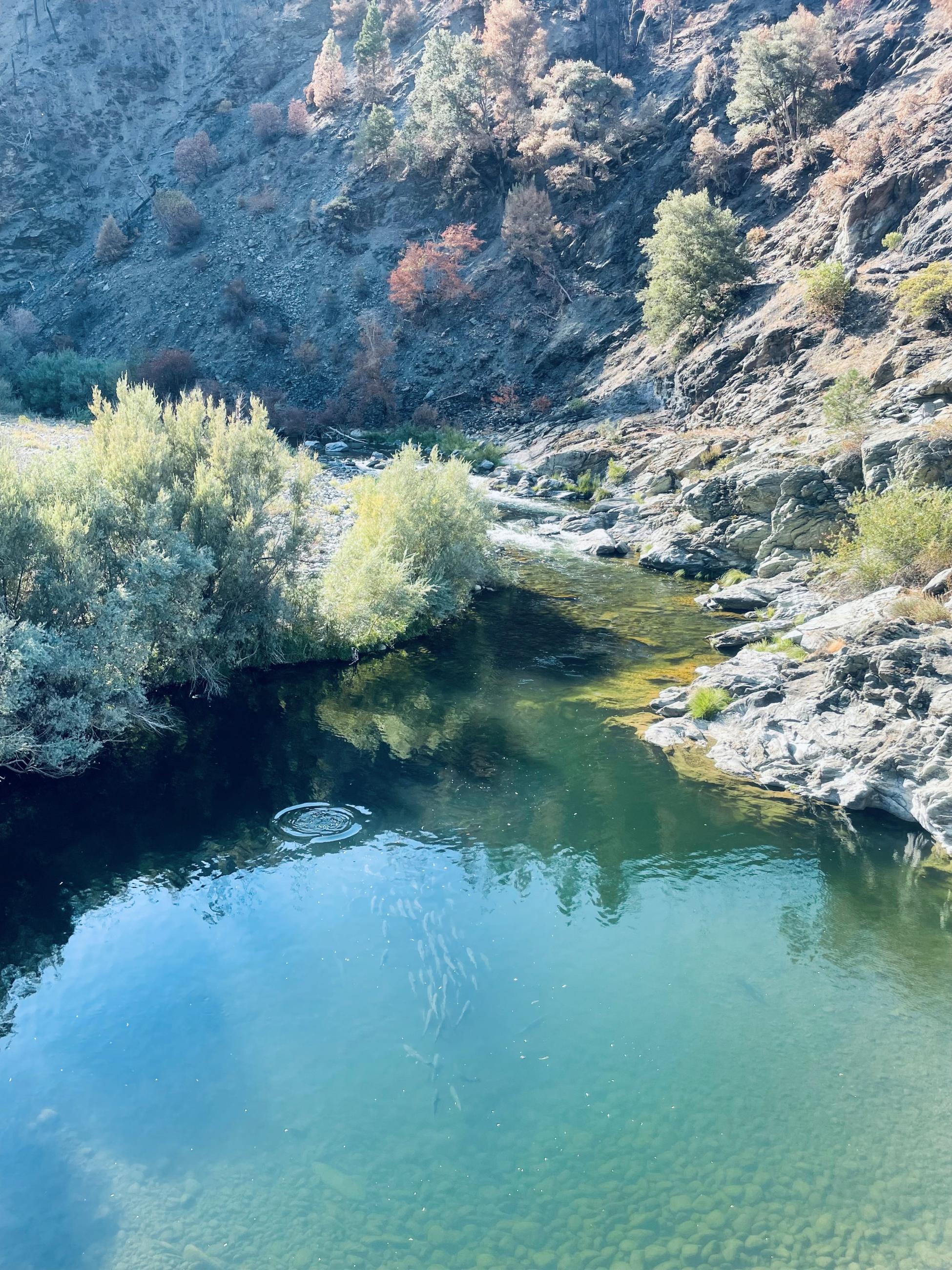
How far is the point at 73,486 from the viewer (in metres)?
16.3

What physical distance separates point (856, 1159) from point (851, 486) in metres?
22.3

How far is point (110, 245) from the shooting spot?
6981 cm

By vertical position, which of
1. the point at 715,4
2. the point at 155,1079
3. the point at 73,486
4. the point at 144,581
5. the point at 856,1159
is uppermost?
the point at 715,4

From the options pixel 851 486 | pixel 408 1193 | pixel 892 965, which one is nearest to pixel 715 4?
pixel 851 486

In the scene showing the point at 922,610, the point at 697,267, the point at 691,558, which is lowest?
the point at 922,610

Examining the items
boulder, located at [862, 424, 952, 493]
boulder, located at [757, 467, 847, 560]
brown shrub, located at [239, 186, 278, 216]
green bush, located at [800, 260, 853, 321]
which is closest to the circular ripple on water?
boulder, located at [862, 424, 952, 493]

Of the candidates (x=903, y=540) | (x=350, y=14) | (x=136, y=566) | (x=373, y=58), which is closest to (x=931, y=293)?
(x=903, y=540)

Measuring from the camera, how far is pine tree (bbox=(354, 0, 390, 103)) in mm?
72125

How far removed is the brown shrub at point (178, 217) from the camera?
226 feet

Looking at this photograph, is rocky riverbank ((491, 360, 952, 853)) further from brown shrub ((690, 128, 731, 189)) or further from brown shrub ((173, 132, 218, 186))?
brown shrub ((173, 132, 218, 186))

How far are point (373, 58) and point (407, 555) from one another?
223ft

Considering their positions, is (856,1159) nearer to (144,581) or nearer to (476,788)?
(476,788)

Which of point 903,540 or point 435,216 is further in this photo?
point 435,216

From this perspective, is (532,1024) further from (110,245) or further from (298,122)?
(298,122)
